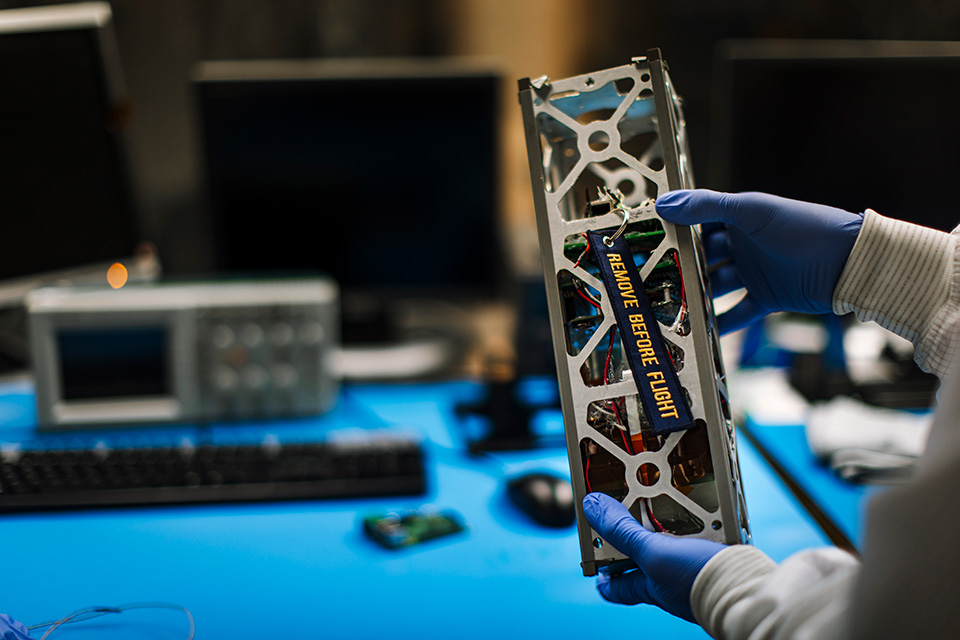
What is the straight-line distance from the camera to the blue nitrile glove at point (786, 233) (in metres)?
0.63

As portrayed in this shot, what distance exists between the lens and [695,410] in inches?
24.0

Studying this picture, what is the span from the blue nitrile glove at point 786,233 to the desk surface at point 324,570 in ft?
0.99

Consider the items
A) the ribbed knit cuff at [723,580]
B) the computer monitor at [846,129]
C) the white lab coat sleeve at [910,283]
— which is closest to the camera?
the ribbed knit cuff at [723,580]

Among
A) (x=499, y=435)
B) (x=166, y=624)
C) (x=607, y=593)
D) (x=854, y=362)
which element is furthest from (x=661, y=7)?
(x=166, y=624)

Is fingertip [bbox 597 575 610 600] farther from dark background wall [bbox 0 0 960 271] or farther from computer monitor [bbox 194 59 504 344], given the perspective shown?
dark background wall [bbox 0 0 960 271]

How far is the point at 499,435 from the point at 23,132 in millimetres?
862

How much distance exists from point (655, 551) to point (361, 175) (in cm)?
94

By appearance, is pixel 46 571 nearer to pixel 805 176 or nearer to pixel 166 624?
pixel 166 624

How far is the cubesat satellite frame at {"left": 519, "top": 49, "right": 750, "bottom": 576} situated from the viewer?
608 mm

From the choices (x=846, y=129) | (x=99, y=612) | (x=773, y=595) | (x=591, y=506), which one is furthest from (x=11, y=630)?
(x=846, y=129)

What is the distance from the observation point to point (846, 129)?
119 cm

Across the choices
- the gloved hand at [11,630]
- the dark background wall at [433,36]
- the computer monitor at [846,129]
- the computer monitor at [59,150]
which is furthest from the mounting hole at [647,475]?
the dark background wall at [433,36]

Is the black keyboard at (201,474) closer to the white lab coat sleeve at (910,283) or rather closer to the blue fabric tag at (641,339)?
the blue fabric tag at (641,339)

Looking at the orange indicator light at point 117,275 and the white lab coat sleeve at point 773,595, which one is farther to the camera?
the orange indicator light at point 117,275
